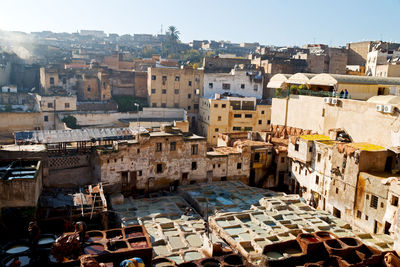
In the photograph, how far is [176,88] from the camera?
50844 millimetres

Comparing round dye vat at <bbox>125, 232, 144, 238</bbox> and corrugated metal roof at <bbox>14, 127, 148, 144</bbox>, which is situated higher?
corrugated metal roof at <bbox>14, 127, 148, 144</bbox>

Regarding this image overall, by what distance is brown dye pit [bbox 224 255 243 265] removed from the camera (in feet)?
59.8

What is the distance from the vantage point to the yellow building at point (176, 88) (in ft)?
164

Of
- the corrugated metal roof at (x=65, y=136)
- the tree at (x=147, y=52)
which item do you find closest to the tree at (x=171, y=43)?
the tree at (x=147, y=52)

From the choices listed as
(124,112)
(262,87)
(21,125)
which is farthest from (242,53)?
(21,125)

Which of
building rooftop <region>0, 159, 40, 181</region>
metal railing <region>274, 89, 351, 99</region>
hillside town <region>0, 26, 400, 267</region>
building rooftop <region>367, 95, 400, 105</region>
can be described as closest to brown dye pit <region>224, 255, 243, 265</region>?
hillside town <region>0, 26, 400, 267</region>

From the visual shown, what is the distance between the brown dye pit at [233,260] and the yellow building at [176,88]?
32475 mm

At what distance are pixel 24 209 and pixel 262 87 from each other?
126ft

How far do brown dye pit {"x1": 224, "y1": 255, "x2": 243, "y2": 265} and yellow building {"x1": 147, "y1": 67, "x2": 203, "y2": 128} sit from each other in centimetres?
3248

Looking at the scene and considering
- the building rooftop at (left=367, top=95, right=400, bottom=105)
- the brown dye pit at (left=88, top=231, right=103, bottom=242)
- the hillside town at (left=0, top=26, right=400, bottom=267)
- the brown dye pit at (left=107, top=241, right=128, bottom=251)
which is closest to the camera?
the brown dye pit at (left=107, top=241, right=128, bottom=251)

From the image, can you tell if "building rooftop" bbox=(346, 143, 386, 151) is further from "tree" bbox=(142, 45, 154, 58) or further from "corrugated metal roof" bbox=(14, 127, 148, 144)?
"tree" bbox=(142, 45, 154, 58)

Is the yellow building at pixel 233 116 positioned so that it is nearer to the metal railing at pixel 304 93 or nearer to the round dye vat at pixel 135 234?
the metal railing at pixel 304 93

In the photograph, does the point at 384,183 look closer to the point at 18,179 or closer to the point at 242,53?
the point at 18,179

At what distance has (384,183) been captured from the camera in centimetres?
2266
